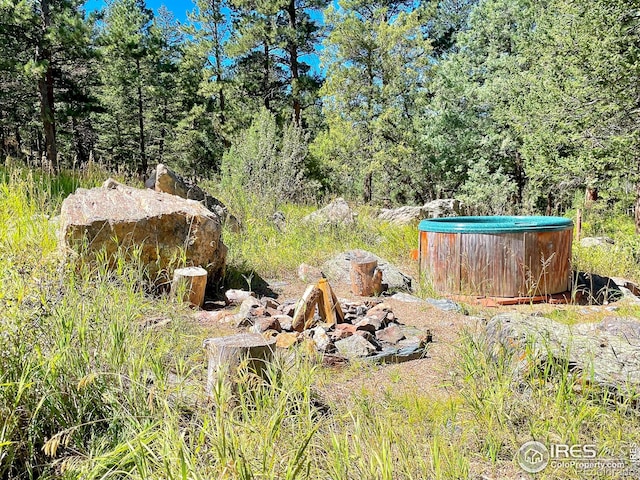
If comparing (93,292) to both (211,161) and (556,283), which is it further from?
(211,161)

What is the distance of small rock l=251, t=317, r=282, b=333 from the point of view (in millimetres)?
3246

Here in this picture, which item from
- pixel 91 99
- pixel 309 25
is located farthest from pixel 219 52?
pixel 91 99

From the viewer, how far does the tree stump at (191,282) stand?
12.2ft

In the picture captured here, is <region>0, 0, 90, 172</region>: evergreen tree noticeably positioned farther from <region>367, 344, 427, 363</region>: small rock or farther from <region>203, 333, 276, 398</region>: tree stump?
<region>203, 333, 276, 398</region>: tree stump

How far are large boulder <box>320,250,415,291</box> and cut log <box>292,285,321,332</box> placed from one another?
5.55ft

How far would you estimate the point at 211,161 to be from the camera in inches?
797

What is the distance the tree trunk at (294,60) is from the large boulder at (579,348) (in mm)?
13065

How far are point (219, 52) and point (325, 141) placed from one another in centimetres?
611

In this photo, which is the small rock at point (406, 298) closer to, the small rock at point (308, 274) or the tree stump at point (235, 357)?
the small rock at point (308, 274)

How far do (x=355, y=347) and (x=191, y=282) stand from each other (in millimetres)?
1610

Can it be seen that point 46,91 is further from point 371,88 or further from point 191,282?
point 191,282

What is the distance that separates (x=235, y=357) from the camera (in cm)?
189
